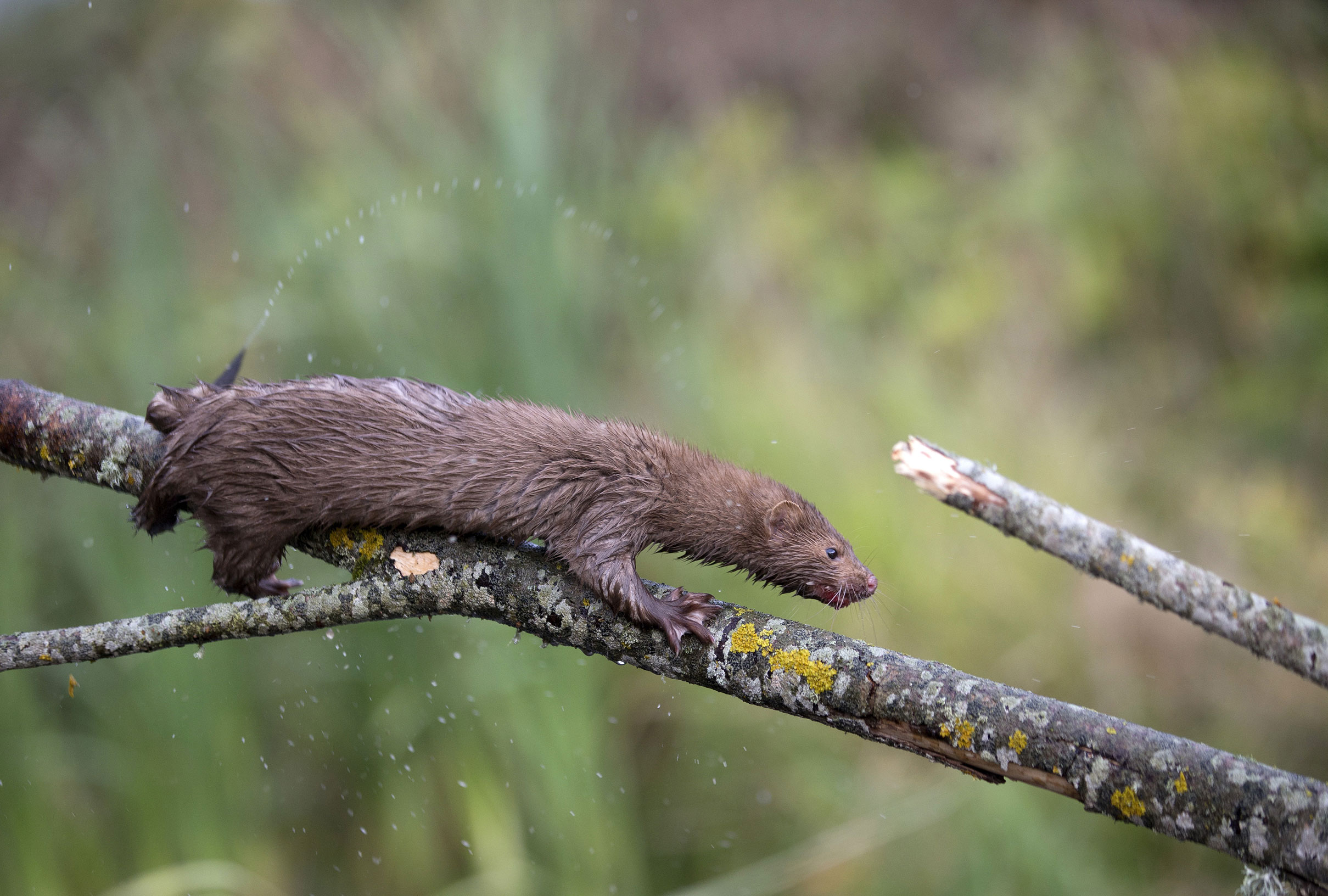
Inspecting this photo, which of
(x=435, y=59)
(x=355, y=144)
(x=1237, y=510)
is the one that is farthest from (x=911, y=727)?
(x=1237, y=510)

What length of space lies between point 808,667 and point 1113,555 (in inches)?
36.1

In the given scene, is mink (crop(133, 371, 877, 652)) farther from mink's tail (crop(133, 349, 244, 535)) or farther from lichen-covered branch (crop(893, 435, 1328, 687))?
lichen-covered branch (crop(893, 435, 1328, 687))

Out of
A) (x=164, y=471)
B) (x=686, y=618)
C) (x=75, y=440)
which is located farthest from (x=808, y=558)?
(x=75, y=440)

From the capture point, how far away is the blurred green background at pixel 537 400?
3.93 m

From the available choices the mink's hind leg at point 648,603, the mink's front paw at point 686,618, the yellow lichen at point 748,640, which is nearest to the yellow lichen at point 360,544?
the mink's hind leg at point 648,603

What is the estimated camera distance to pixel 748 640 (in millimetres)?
1880

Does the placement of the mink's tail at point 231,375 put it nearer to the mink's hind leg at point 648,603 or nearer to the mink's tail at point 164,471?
the mink's tail at point 164,471

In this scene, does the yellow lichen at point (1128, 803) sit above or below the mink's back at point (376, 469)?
above

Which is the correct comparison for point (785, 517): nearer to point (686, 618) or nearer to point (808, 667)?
point (686, 618)

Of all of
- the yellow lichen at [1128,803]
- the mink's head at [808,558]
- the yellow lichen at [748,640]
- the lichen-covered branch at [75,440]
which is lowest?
the lichen-covered branch at [75,440]

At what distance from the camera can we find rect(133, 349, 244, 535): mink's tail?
91.9 inches

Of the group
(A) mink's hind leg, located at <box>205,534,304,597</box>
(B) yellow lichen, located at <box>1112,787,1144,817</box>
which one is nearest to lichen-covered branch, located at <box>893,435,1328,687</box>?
(B) yellow lichen, located at <box>1112,787,1144,817</box>

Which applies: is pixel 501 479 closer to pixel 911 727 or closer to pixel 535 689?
pixel 911 727

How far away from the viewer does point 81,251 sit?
181 inches
